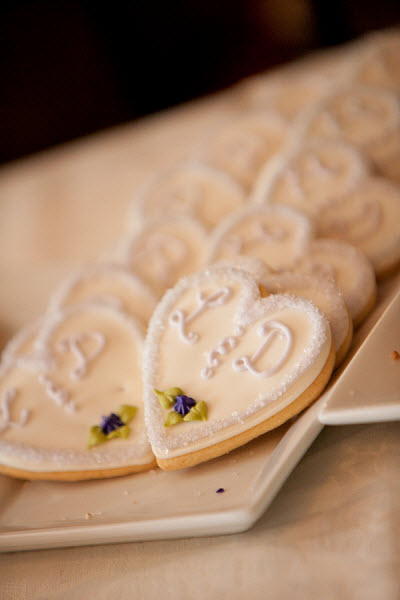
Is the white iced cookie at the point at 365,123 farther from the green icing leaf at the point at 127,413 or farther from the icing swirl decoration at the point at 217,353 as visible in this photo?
the green icing leaf at the point at 127,413

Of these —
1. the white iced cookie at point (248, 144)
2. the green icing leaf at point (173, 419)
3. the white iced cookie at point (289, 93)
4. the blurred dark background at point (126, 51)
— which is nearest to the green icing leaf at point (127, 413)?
the green icing leaf at point (173, 419)

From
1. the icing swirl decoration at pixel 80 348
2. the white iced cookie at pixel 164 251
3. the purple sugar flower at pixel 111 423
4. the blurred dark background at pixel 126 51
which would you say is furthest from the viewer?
the blurred dark background at pixel 126 51

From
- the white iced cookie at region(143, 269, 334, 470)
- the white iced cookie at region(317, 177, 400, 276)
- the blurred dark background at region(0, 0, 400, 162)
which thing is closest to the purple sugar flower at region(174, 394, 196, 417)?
the white iced cookie at region(143, 269, 334, 470)

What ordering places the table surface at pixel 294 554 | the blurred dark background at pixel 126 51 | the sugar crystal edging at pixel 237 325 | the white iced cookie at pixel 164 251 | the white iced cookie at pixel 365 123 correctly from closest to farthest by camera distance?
the table surface at pixel 294 554
the sugar crystal edging at pixel 237 325
the white iced cookie at pixel 164 251
the white iced cookie at pixel 365 123
the blurred dark background at pixel 126 51

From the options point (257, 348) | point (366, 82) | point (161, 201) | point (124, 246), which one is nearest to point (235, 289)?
point (257, 348)

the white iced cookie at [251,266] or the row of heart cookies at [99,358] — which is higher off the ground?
the white iced cookie at [251,266]

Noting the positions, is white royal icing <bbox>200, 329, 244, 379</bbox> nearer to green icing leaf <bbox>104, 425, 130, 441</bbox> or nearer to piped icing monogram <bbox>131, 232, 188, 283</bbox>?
green icing leaf <bbox>104, 425, 130, 441</bbox>

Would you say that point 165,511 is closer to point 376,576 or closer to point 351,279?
point 376,576
